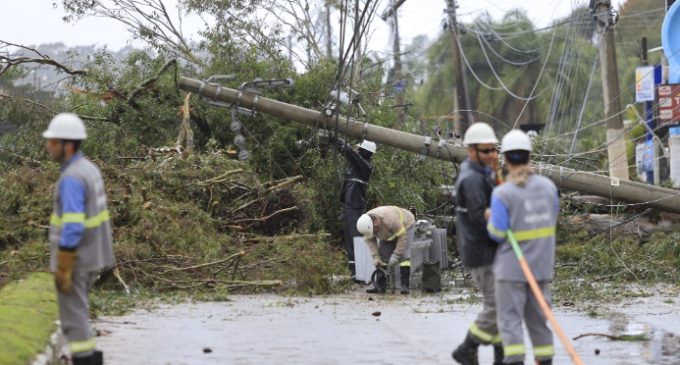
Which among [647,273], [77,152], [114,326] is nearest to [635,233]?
[647,273]

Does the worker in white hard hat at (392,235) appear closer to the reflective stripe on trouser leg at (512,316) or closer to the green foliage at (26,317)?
the green foliage at (26,317)

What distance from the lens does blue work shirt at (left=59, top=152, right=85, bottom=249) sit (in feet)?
24.4

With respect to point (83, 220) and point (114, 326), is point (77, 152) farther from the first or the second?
point (114, 326)

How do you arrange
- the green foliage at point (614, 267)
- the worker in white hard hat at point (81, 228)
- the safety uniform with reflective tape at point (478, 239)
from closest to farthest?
the worker in white hard hat at point (81, 228) → the safety uniform with reflective tape at point (478, 239) → the green foliage at point (614, 267)

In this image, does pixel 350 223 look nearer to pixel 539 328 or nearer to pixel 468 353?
pixel 468 353

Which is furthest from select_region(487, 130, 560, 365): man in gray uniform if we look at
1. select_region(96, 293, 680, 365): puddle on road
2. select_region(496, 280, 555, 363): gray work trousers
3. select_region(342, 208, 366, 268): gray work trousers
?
select_region(342, 208, 366, 268): gray work trousers

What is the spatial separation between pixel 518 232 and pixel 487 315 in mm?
962

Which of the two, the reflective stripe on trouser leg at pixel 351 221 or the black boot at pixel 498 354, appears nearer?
the black boot at pixel 498 354

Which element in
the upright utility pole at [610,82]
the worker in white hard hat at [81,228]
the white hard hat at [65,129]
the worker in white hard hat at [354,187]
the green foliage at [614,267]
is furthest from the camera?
the upright utility pole at [610,82]

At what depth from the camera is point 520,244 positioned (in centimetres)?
773

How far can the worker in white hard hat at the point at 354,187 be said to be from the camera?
16953 mm

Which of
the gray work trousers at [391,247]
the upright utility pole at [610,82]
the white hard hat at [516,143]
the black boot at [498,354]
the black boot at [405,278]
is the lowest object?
the black boot at [498,354]

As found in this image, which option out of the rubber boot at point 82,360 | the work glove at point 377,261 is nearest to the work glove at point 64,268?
the rubber boot at point 82,360

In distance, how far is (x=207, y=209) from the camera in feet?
54.4
